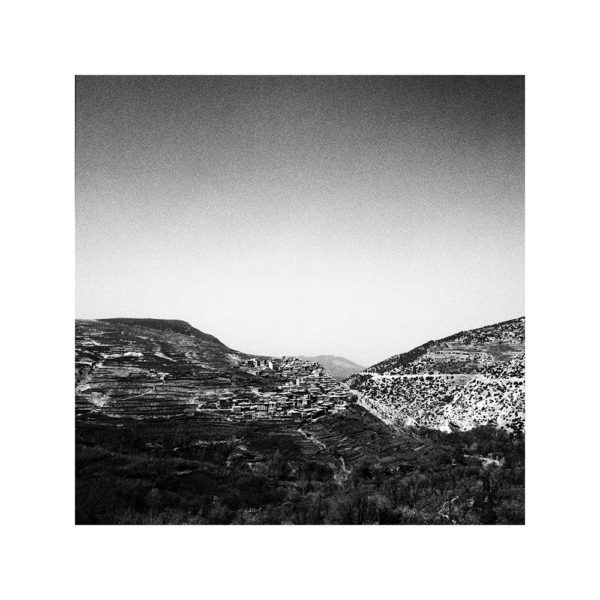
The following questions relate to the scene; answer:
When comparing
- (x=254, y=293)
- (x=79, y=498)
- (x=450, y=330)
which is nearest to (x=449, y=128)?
(x=450, y=330)

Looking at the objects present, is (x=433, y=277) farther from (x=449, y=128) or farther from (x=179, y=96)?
(x=179, y=96)

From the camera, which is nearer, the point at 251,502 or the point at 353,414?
the point at 251,502

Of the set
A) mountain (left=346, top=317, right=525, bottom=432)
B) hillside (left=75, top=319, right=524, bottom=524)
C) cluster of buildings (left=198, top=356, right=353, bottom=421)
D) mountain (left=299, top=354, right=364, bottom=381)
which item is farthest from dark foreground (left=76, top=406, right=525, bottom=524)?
mountain (left=299, top=354, right=364, bottom=381)

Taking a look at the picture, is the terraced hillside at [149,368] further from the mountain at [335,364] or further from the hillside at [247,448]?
the mountain at [335,364]

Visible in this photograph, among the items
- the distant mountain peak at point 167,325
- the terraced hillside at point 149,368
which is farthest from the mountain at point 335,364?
the distant mountain peak at point 167,325

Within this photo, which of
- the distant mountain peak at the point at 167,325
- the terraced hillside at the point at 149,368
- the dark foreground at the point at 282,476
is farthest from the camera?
the distant mountain peak at the point at 167,325

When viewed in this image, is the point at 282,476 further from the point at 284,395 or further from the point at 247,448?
the point at 284,395

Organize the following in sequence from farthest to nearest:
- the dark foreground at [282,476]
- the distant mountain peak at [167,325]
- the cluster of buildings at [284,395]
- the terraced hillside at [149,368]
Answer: the distant mountain peak at [167,325], the cluster of buildings at [284,395], the terraced hillside at [149,368], the dark foreground at [282,476]
